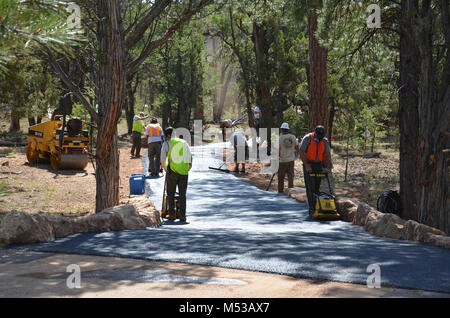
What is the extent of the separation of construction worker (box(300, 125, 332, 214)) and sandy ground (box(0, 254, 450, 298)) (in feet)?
18.6

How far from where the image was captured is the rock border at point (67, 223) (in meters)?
7.62

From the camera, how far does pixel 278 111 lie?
3272 centimetres

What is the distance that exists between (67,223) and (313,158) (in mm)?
5292

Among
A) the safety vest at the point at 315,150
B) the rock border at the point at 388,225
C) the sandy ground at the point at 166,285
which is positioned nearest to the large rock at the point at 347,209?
the rock border at the point at 388,225

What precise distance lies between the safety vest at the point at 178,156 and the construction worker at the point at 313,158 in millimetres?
2363

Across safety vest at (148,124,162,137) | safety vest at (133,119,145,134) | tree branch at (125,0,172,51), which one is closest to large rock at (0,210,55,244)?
tree branch at (125,0,172,51)

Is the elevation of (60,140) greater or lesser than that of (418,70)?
lesser

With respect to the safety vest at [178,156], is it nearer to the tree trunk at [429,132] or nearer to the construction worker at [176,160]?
the construction worker at [176,160]

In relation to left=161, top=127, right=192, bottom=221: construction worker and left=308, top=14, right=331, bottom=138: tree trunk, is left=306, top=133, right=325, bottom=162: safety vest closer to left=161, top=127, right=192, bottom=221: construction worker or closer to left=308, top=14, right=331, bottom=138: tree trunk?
left=161, top=127, right=192, bottom=221: construction worker

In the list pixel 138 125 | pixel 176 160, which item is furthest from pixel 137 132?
pixel 176 160

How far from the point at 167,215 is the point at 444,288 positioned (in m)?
7.25

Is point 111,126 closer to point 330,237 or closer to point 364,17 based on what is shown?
point 330,237

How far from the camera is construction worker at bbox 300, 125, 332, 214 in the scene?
11617 mm
